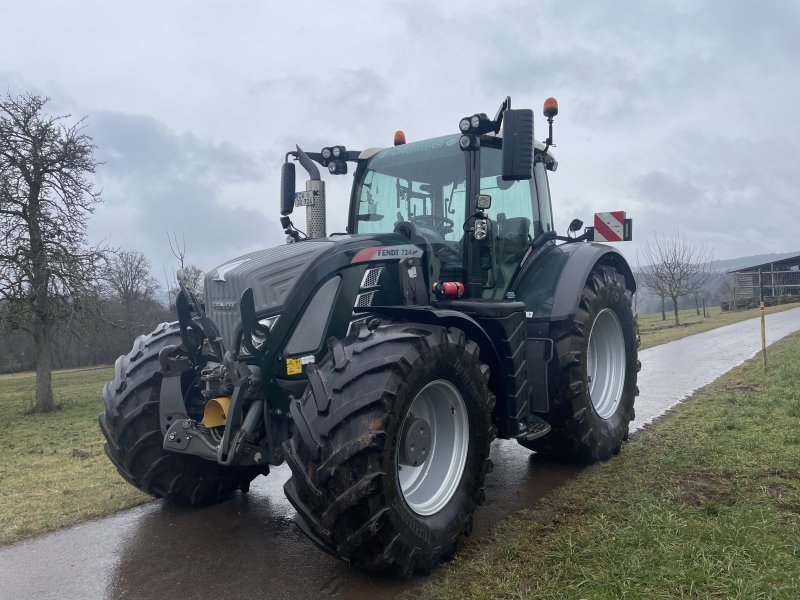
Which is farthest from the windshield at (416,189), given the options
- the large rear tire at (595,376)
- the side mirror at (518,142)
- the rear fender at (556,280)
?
the large rear tire at (595,376)

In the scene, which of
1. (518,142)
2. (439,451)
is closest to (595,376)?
(439,451)

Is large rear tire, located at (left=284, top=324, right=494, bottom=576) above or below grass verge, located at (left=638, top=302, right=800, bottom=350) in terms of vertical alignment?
above

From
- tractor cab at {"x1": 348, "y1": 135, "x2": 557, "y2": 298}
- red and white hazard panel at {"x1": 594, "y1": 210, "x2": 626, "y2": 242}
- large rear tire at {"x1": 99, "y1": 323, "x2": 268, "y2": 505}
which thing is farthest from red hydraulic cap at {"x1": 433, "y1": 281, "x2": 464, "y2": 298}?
red and white hazard panel at {"x1": 594, "y1": 210, "x2": 626, "y2": 242}

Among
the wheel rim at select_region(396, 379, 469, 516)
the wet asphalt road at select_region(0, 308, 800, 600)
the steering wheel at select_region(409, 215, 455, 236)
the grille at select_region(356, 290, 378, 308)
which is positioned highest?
the steering wheel at select_region(409, 215, 455, 236)

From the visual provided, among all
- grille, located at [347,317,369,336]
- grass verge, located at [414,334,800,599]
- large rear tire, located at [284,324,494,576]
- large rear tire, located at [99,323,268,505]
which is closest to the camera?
large rear tire, located at [284,324,494,576]

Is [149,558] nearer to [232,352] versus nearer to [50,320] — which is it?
[232,352]

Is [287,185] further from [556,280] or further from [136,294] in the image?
[136,294]

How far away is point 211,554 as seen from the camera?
13.0 feet

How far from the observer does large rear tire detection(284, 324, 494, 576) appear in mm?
3129

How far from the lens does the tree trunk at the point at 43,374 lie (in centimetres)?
1605

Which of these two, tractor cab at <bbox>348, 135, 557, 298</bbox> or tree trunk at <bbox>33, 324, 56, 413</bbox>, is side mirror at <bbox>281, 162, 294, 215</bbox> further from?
tree trunk at <bbox>33, 324, 56, 413</bbox>

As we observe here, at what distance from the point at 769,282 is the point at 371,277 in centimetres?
5170

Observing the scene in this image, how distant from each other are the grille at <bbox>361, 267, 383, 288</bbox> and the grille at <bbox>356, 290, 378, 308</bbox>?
52 millimetres

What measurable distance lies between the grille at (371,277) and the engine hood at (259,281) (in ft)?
0.93
